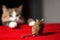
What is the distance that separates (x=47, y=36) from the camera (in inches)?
43.5

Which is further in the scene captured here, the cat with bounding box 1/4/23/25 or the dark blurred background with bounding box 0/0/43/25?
the dark blurred background with bounding box 0/0/43/25

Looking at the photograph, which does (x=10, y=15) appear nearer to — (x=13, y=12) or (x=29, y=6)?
(x=13, y=12)

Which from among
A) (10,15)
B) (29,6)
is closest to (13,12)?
(10,15)

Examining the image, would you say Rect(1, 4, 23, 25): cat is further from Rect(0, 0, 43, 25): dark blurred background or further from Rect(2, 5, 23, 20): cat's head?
Rect(0, 0, 43, 25): dark blurred background

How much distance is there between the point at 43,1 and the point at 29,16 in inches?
9.5

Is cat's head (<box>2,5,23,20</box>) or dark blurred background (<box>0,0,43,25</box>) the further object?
dark blurred background (<box>0,0,43,25</box>)

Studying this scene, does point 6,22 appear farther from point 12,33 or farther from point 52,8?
point 52,8

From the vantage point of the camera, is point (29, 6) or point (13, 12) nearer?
point (13, 12)

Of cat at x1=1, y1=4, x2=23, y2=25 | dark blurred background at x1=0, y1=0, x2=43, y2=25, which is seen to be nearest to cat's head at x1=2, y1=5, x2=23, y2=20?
cat at x1=1, y1=4, x2=23, y2=25

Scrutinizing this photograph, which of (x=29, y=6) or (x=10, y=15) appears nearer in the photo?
(x=10, y=15)

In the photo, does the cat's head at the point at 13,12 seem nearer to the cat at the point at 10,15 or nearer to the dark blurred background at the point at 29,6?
the cat at the point at 10,15

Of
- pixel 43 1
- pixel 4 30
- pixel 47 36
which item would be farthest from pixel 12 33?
pixel 43 1

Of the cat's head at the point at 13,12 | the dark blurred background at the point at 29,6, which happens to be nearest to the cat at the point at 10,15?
the cat's head at the point at 13,12

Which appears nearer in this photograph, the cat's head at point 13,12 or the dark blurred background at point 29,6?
the cat's head at point 13,12
